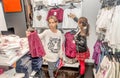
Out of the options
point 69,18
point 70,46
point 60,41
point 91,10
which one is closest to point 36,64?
point 60,41

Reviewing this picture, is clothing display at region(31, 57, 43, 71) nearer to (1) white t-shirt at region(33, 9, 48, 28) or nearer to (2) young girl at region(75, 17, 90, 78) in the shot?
(2) young girl at region(75, 17, 90, 78)

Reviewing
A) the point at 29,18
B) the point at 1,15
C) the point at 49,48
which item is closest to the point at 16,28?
the point at 29,18

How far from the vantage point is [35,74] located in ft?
7.80

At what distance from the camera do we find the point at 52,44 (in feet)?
8.23

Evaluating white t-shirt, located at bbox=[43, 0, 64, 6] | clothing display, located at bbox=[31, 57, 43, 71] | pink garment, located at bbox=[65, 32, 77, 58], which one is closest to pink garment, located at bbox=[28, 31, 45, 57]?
clothing display, located at bbox=[31, 57, 43, 71]

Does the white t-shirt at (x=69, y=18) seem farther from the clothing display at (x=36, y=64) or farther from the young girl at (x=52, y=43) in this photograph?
the clothing display at (x=36, y=64)

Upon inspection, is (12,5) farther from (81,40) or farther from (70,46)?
(81,40)

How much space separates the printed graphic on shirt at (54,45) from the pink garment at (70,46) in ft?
1.49

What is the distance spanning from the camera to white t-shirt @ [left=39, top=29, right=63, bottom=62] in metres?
2.49

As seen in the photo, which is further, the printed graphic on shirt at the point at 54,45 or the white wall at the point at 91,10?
the white wall at the point at 91,10

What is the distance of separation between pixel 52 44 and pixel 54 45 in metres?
0.03

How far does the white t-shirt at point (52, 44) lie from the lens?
8.17 ft

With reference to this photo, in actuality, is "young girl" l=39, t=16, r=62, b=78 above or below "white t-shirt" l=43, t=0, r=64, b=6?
below

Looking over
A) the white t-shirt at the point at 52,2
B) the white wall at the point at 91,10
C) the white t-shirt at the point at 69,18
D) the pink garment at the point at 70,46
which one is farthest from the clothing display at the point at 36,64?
the white wall at the point at 91,10
